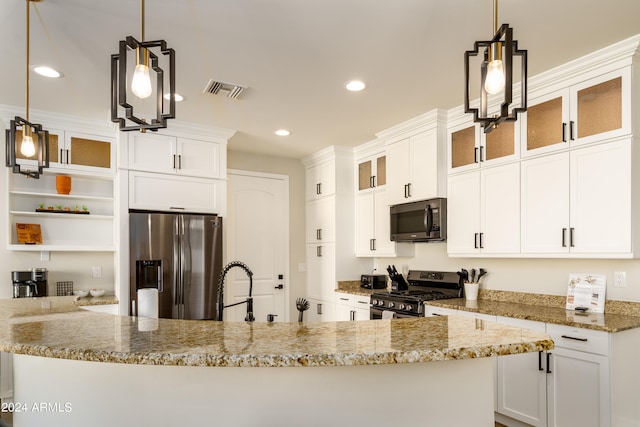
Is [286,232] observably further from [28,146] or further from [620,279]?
[620,279]

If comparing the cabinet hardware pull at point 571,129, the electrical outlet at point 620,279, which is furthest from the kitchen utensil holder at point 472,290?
the cabinet hardware pull at point 571,129

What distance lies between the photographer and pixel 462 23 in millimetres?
2295

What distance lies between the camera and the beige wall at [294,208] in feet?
17.7

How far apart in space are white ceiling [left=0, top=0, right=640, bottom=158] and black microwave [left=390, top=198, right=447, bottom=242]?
3.01 ft

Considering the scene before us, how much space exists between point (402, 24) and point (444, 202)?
1.93 metres

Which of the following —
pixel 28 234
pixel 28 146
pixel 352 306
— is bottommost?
pixel 352 306

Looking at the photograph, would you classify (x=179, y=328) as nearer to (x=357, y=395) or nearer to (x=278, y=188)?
(x=357, y=395)

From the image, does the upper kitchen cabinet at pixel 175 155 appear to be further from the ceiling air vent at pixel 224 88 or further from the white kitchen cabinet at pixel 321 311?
the white kitchen cabinet at pixel 321 311

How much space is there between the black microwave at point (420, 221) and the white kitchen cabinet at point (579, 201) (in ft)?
2.68

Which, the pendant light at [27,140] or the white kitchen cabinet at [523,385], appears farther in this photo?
the white kitchen cabinet at [523,385]

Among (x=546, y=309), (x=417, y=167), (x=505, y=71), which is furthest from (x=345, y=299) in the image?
(x=505, y=71)

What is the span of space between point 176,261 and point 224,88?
5.46 ft

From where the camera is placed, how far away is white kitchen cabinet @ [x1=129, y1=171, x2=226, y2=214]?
389cm

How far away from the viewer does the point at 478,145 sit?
138 inches
